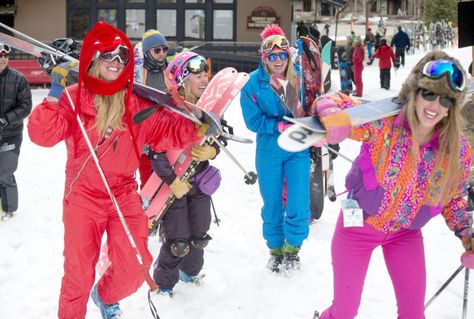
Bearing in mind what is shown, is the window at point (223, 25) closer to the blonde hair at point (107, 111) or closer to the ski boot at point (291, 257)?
the ski boot at point (291, 257)

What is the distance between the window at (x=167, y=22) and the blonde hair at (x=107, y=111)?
2261 centimetres

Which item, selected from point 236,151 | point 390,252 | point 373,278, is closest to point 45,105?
point 390,252

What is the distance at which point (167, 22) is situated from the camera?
25.3 metres

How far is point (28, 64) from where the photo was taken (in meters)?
18.5

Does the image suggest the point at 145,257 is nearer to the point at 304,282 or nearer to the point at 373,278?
the point at 304,282

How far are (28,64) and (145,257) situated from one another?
16.6m

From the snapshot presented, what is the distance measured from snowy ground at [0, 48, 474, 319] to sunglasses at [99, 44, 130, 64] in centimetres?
188

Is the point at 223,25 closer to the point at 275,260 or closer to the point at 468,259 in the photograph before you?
the point at 275,260

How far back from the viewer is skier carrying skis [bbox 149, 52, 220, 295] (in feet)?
13.8

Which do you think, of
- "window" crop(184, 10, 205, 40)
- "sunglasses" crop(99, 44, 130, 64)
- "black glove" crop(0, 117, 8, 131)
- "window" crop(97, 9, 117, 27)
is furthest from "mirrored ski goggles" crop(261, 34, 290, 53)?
"window" crop(97, 9, 117, 27)

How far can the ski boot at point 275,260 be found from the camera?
4.95 metres

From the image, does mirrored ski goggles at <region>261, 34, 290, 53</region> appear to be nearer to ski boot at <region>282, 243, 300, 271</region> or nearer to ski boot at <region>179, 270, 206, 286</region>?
ski boot at <region>282, 243, 300, 271</region>

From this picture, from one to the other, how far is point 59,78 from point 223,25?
75.3 feet

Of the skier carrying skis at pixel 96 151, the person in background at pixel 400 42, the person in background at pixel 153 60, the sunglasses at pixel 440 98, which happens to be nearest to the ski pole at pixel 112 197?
the skier carrying skis at pixel 96 151
